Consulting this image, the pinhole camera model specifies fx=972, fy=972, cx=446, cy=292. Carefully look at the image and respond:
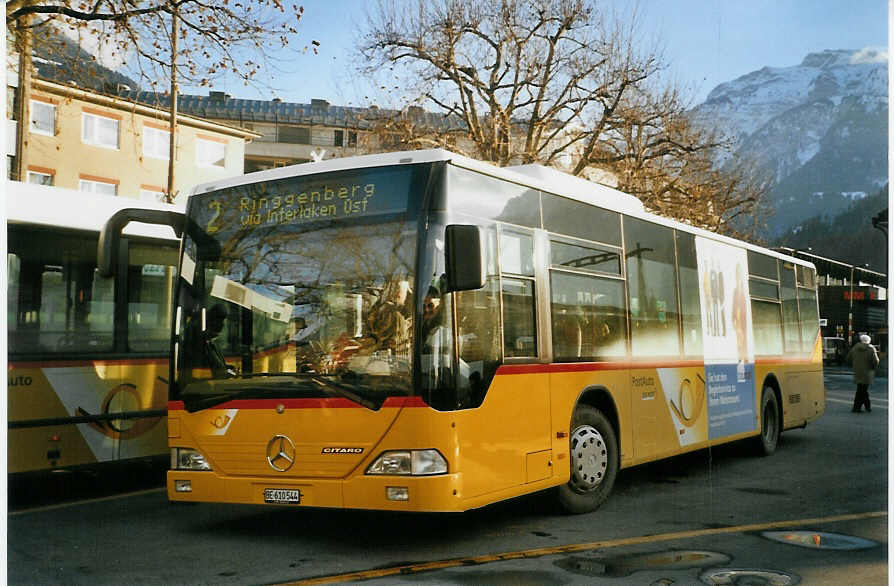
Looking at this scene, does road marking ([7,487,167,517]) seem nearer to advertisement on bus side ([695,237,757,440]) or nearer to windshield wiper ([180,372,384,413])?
windshield wiper ([180,372,384,413])

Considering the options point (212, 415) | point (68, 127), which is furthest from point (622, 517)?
point (68, 127)

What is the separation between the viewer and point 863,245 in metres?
15.6

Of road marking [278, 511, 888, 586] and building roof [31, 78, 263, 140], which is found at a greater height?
building roof [31, 78, 263, 140]

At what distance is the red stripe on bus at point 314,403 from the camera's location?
21.7ft

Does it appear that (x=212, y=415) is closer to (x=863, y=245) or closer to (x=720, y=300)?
(x=720, y=300)

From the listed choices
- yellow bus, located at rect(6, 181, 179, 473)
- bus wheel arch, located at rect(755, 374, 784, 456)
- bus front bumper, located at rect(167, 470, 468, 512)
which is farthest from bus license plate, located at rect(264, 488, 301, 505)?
bus wheel arch, located at rect(755, 374, 784, 456)

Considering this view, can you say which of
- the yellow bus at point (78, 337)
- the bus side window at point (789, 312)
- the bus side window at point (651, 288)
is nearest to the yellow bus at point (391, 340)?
the bus side window at point (651, 288)

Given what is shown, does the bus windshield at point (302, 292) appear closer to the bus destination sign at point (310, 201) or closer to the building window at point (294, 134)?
the bus destination sign at point (310, 201)

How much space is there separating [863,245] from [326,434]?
461 inches

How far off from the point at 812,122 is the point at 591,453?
39.6m

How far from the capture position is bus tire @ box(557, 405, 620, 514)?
8320mm

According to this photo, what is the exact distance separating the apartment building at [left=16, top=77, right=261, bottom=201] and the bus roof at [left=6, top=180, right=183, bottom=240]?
96.4 ft

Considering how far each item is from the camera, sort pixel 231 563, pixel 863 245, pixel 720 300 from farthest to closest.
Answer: pixel 863 245 → pixel 720 300 → pixel 231 563

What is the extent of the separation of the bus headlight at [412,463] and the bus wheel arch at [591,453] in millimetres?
1954
